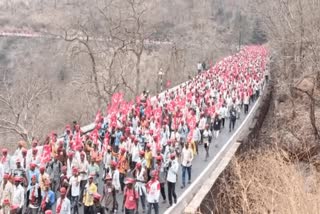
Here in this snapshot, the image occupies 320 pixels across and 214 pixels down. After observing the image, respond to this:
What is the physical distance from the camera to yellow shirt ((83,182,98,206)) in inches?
418

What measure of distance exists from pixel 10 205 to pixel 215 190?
5044mm

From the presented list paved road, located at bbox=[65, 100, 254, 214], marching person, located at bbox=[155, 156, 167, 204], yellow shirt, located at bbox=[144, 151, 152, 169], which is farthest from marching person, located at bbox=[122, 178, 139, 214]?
yellow shirt, located at bbox=[144, 151, 152, 169]

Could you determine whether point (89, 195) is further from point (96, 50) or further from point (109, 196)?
point (96, 50)

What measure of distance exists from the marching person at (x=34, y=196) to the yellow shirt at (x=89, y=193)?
39.8 inches

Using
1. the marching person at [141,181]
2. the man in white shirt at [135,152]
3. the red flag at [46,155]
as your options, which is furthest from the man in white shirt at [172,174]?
the red flag at [46,155]

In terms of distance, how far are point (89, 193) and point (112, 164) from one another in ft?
4.17

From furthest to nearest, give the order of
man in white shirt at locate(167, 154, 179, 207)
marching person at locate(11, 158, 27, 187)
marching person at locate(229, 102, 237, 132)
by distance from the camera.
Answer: marching person at locate(229, 102, 237, 132) → man in white shirt at locate(167, 154, 179, 207) → marching person at locate(11, 158, 27, 187)

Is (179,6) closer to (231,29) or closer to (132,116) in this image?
(231,29)

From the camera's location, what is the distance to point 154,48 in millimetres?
55281

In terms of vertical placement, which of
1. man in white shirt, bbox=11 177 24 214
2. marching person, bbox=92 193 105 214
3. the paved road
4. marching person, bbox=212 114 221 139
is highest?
man in white shirt, bbox=11 177 24 214

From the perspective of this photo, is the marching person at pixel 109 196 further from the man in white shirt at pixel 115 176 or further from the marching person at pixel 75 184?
the marching person at pixel 75 184

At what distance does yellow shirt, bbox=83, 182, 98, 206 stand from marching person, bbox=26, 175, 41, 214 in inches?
39.8

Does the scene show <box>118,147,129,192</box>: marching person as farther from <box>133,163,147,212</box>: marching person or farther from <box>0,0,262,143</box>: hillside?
<box>0,0,262,143</box>: hillside

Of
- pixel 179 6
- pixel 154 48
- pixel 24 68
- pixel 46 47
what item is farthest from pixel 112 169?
pixel 179 6
